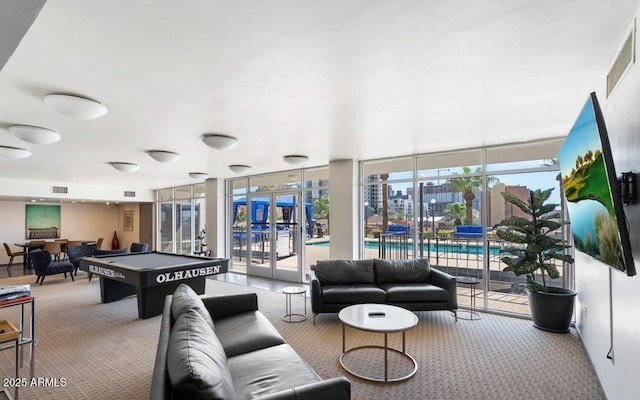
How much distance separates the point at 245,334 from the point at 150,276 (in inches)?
96.9

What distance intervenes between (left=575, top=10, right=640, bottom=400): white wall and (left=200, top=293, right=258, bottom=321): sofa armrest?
3.12 meters

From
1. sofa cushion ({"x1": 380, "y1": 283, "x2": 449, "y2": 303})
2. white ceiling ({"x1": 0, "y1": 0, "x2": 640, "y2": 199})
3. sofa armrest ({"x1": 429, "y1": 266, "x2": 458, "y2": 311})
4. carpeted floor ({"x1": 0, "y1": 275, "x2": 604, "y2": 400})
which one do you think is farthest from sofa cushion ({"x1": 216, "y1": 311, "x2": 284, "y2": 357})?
sofa armrest ({"x1": 429, "y1": 266, "x2": 458, "y2": 311})

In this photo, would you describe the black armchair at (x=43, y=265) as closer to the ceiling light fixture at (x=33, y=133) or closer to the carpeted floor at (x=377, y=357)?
the carpeted floor at (x=377, y=357)

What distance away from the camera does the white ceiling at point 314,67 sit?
1.91 meters

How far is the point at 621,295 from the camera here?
237 centimetres

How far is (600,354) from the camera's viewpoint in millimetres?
3006

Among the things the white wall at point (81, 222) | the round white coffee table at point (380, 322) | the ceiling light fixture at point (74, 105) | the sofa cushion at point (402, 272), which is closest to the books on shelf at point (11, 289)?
the ceiling light fixture at point (74, 105)

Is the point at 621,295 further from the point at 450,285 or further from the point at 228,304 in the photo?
the point at 228,304

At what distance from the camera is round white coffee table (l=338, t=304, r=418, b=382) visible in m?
3.01

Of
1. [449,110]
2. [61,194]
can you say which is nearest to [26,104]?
[449,110]

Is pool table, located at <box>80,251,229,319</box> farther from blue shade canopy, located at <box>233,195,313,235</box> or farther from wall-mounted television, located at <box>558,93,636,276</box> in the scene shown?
wall-mounted television, located at <box>558,93,636,276</box>

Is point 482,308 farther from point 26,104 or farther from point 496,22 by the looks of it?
point 26,104

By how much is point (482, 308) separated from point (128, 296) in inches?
249

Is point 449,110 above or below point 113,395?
above
